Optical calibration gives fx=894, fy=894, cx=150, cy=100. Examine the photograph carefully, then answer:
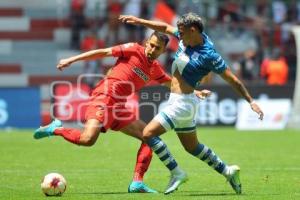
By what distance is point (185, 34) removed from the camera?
1146 centimetres

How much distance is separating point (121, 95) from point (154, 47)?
87cm

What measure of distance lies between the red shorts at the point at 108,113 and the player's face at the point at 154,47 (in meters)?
0.80

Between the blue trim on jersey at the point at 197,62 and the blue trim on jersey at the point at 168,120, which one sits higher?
the blue trim on jersey at the point at 197,62

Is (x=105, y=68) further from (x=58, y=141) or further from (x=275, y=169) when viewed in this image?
(x=275, y=169)

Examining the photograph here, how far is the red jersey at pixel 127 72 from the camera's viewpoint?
41.0 feet

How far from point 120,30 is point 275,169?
683 inches

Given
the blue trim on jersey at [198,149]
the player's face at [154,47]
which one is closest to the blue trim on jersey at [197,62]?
the player's face at [154,47]

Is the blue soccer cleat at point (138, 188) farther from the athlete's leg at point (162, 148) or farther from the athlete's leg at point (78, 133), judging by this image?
the athlete's leg at point (78, 133)

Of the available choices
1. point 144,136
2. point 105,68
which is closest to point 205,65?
point 144,136

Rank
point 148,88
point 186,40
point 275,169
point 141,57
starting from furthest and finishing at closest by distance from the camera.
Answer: point 148,88
point 275,169
point 141,57
point 186,40

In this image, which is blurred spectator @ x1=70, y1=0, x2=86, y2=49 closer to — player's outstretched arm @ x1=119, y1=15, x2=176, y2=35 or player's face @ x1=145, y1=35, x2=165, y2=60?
player's face @ x1=145, y1=35, x2=165, y2=60

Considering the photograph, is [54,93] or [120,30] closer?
[54,93]

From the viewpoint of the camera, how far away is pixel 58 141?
73.3ft

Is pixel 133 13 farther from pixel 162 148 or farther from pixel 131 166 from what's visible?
pixel 162 148
